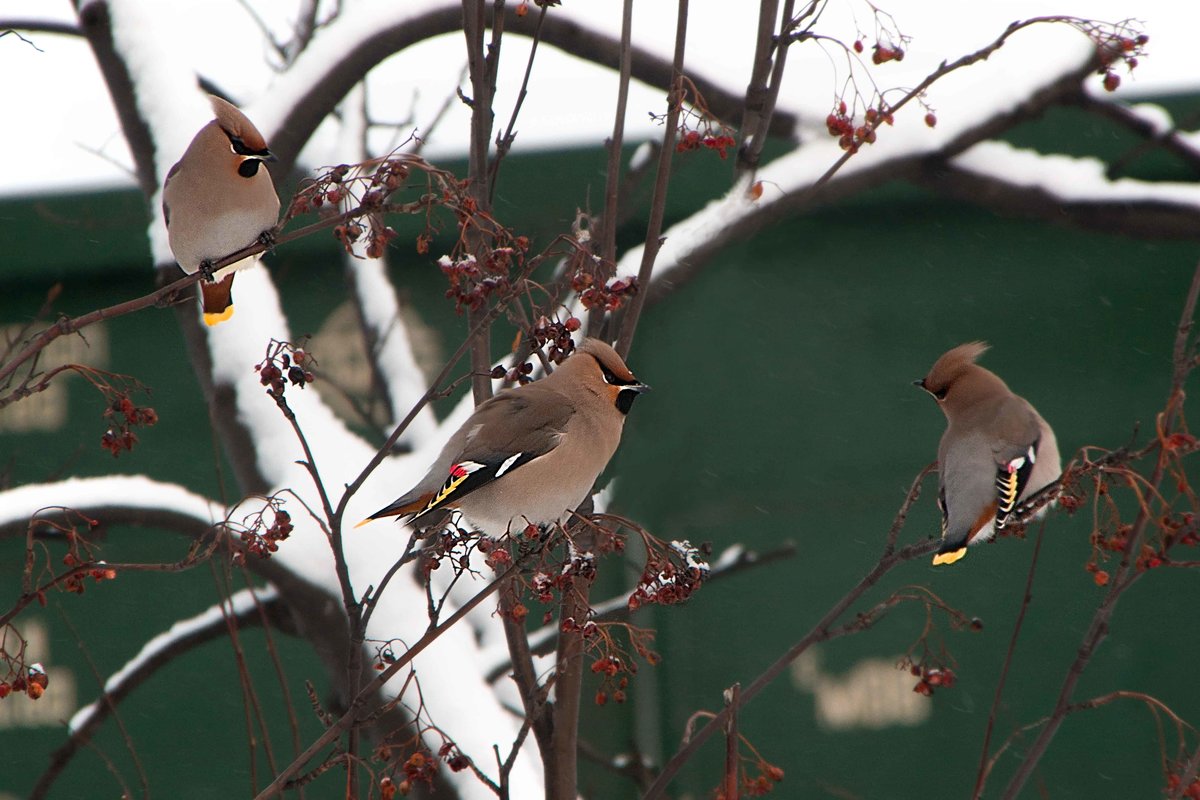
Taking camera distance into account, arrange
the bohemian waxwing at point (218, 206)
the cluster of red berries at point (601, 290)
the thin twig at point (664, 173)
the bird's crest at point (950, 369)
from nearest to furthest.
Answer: the cluster of red berries at point (601, 290)
the thin twig at point (664, 173)
the bohemian waxwing at point (218, 206)
the bird's crest at point (950, 369)

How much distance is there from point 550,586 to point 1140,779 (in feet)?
14.0

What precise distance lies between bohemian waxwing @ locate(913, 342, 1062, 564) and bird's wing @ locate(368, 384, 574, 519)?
2.57ft

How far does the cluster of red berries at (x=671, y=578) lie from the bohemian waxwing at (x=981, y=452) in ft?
2.78

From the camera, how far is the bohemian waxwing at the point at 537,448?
238 cm

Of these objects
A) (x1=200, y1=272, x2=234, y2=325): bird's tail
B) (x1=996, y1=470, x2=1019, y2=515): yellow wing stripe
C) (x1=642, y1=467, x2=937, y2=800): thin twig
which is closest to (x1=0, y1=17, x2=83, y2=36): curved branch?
(x1=200, y1=272, x2=234, y2=325): bird's tail

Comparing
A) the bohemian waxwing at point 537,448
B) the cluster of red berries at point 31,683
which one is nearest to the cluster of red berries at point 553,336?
the bohemian waxwing at point 537,448

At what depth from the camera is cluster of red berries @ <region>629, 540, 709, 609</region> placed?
179 centimetres

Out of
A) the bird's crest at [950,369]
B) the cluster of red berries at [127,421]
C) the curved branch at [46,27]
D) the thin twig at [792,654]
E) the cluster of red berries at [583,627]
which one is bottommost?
the thin twig at [792,654]

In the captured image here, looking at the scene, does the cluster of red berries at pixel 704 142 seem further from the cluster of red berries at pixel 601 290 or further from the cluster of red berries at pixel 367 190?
the cluster of red berries at pixel 367 190

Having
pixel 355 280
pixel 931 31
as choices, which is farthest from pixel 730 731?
pixel 931 31

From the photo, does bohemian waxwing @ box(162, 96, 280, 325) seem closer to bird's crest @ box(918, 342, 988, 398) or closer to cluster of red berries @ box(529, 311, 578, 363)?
cluster of red berries @ box(529, 311, 578, 363)

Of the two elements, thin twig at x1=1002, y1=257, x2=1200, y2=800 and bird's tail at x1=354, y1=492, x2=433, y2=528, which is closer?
thin twig at x1=1002, y1=257, x2=1200, y2=800

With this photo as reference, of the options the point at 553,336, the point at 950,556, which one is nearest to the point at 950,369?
the point at 950,556

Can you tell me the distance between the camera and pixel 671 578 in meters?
1.81
